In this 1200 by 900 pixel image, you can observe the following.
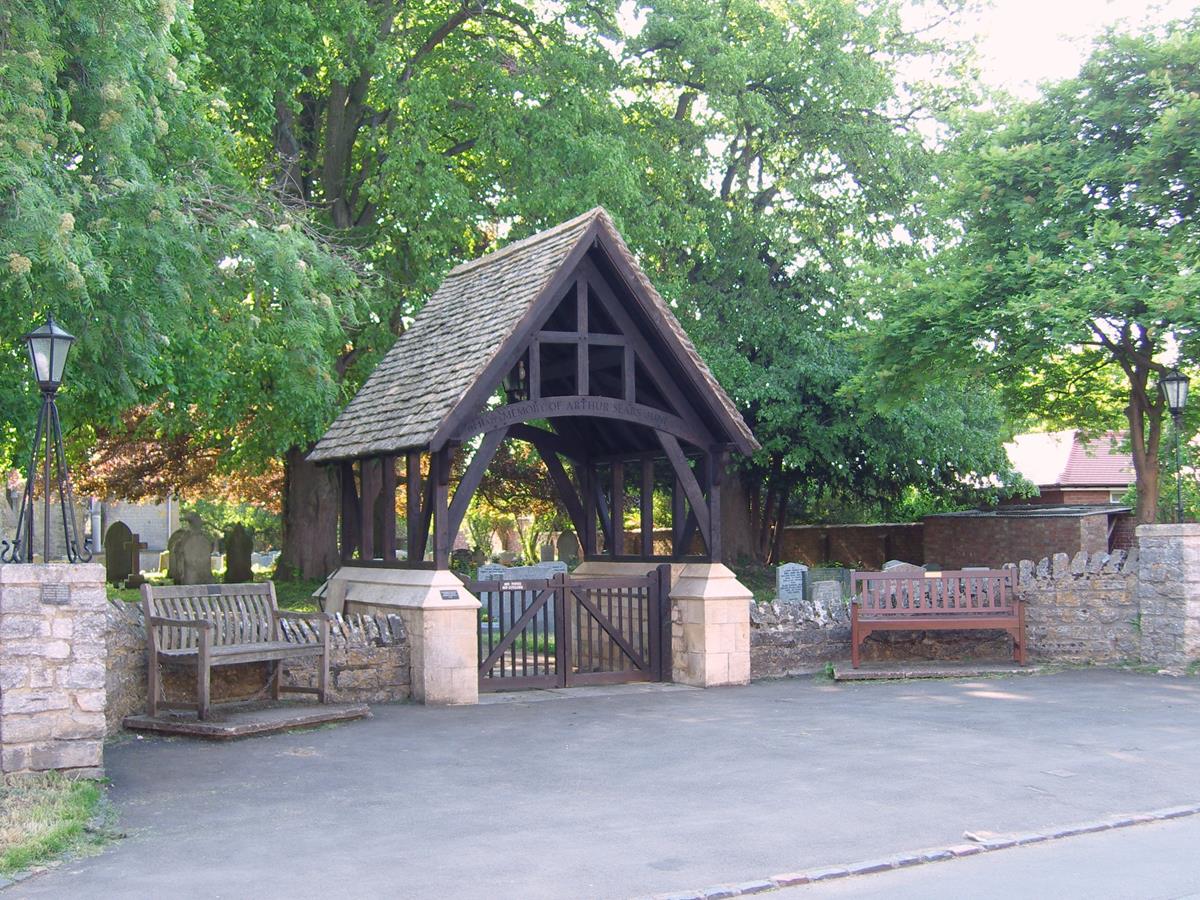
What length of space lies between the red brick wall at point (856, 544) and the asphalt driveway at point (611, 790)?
21.1 m

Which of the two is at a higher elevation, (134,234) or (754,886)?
(134,234)

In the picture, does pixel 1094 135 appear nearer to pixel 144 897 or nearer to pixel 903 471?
pixel 903 471

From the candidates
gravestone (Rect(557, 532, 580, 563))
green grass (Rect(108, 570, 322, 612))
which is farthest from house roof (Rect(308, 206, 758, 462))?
gravestone (Rect(557, 532, 580, 563))

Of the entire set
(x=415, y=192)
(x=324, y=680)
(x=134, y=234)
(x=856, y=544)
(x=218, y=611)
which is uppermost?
(x=415, y=192)

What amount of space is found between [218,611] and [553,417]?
4.07 metres

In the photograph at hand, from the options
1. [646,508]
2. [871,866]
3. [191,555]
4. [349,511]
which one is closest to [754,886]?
[871,866]

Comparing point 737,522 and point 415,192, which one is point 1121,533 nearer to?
point 737,522

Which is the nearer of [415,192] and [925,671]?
[925,671]

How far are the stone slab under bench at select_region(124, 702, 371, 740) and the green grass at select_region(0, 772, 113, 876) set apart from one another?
6.06 feet

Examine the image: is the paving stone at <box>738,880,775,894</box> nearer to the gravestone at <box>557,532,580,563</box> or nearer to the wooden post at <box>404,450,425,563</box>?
the wooden post at <box>404,450,425,563</box>

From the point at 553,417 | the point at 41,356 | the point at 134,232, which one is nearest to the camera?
the point at 41,356

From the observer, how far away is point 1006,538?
2942 centimetres

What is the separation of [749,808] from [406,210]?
15.3 meters

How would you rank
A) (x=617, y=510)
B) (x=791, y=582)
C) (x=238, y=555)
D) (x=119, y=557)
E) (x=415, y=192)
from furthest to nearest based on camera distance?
1. (x=119, y=557)
2. (x=238, y=555)
3. (x=791, y=582)
4. (x=415, y=192)
5. (x=617, y=510)
